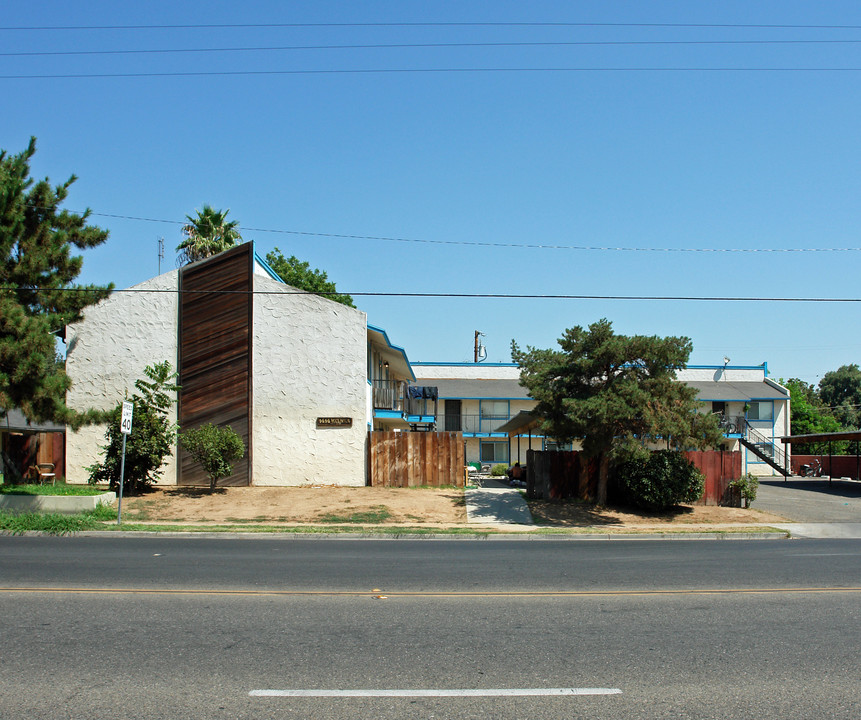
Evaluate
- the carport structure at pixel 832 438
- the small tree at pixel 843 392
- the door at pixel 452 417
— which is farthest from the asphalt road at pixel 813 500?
the small tree at pixel 843 392

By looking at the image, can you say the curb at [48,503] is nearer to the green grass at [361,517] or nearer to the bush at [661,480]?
the green grass at [361,517]

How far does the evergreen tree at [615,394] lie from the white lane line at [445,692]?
48.2ft

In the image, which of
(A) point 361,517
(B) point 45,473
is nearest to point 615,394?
(A) point 361,517

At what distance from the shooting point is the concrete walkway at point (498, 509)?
66.6ft

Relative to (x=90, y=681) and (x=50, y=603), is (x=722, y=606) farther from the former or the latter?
(x=50, y=603)

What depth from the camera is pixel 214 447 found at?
2309 cm

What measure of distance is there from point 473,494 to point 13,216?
1568 cm

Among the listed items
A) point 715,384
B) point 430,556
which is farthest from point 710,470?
point 715,384

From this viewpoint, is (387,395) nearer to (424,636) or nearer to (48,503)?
(48,503)

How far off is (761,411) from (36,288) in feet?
143

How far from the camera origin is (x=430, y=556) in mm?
13469

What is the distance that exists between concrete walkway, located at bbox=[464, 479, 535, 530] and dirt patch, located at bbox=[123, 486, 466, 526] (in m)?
0.39

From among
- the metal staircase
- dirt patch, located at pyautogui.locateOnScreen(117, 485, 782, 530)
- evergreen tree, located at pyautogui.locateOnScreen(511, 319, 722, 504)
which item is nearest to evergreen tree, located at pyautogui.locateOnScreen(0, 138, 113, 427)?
dirt patch, located at pyautogui.locateOnScreen(117, 485, 782, 530)

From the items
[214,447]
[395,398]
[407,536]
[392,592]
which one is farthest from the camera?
[395,398]
